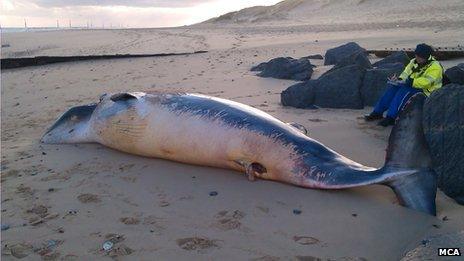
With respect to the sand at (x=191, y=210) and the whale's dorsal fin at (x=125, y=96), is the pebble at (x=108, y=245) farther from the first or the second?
the whale's dorsal fin at (x=125, y=96)

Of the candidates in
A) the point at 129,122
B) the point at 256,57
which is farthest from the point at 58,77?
the point at 129,122

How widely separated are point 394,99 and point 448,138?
2367 mm

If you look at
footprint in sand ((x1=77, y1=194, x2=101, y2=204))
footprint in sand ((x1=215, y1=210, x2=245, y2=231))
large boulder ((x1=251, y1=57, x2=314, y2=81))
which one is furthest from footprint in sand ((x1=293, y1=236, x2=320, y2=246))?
large boulder ((x1=251, y1=57, x2=314, y2=81))

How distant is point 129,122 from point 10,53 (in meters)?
18.6

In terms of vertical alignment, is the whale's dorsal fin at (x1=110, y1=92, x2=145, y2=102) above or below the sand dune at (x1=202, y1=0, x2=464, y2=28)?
below

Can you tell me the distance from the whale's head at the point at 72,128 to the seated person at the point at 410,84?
3.72 meters

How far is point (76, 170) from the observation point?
16.1ft

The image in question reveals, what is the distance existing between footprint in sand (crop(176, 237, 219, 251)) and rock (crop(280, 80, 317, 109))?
3950 millimetres

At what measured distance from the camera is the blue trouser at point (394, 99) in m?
6.07

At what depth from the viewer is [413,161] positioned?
3.58 meters

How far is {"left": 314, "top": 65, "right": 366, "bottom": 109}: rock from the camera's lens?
6910mm

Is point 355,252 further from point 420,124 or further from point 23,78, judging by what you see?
point 23,78

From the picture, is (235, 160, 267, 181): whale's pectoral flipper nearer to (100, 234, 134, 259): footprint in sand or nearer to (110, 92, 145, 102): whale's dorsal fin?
(100, 234, 134, 259): footprint in sand

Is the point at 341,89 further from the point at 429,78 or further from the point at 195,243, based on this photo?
the point at 195,243
